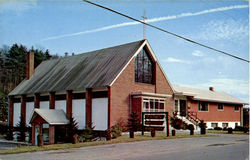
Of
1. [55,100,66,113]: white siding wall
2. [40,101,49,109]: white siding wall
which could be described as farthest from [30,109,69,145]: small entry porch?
[40,101,49,109]: white siding wall

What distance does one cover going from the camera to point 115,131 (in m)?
27.2

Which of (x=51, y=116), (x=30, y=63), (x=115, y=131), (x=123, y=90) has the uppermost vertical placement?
(x=30, y=63)

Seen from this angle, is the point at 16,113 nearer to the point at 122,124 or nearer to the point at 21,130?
the point at 21,130

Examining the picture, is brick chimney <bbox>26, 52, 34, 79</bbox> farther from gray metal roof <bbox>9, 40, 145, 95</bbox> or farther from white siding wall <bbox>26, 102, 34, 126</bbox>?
white siding wall <bbox>26, 102, 34, 126</bbox>

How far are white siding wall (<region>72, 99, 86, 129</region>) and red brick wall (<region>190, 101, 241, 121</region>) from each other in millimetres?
15494

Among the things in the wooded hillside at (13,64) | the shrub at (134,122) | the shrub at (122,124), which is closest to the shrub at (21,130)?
the shrub at (122,124)

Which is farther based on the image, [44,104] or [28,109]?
[28,109]

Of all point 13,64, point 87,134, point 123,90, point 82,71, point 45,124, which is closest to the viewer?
point 87,134

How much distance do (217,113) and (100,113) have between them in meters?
21.6

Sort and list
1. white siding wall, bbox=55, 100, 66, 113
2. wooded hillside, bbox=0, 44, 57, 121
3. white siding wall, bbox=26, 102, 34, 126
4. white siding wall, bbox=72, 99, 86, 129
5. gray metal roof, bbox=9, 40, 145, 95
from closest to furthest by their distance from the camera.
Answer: gray metal roof, bbox=9, 40, 145, 95
white siding wall, bbox=72, 99, 86, 129
white siding wall, bbox=55, 100, 66, 113
white siding wall, bbox=26, 102, 34, 126
wooded hillside, bbox=0, 44, 57, 121

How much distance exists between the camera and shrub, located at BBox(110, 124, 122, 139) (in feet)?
87.0

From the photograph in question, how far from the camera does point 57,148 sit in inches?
741

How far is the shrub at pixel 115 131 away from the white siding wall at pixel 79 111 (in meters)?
4.03

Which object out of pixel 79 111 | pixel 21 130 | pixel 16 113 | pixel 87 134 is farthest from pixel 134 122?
→ pixel 16 113
